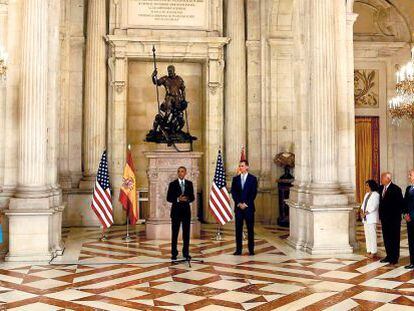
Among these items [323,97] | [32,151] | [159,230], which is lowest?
[159,230]

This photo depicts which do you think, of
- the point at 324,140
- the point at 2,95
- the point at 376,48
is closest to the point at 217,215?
the point at 324,140

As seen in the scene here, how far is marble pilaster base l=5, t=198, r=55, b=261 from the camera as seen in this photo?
358 inches

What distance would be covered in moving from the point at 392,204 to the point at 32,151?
6.24m

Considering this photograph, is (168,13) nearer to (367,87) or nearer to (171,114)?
(171,114)

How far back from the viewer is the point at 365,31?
52.4ft

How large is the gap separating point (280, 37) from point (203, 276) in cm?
904

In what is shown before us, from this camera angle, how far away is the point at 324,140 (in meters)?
10.1

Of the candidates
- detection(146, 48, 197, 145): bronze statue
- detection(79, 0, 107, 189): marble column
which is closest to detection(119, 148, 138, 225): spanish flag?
detection(146, 48, 197, 145): bronze statue

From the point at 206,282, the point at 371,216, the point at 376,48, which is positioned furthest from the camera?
the point at 376,48

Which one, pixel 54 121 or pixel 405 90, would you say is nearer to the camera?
pixel 54 121

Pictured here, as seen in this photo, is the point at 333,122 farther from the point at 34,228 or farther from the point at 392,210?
the point at 34,228

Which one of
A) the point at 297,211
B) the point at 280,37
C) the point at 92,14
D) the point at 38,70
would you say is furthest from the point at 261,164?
the point at 38,70

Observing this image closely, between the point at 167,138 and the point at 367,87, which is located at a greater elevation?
the point at 367,87

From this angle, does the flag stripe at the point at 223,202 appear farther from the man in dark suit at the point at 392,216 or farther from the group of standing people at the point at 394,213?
the man in dark suit at the point at 392,216
